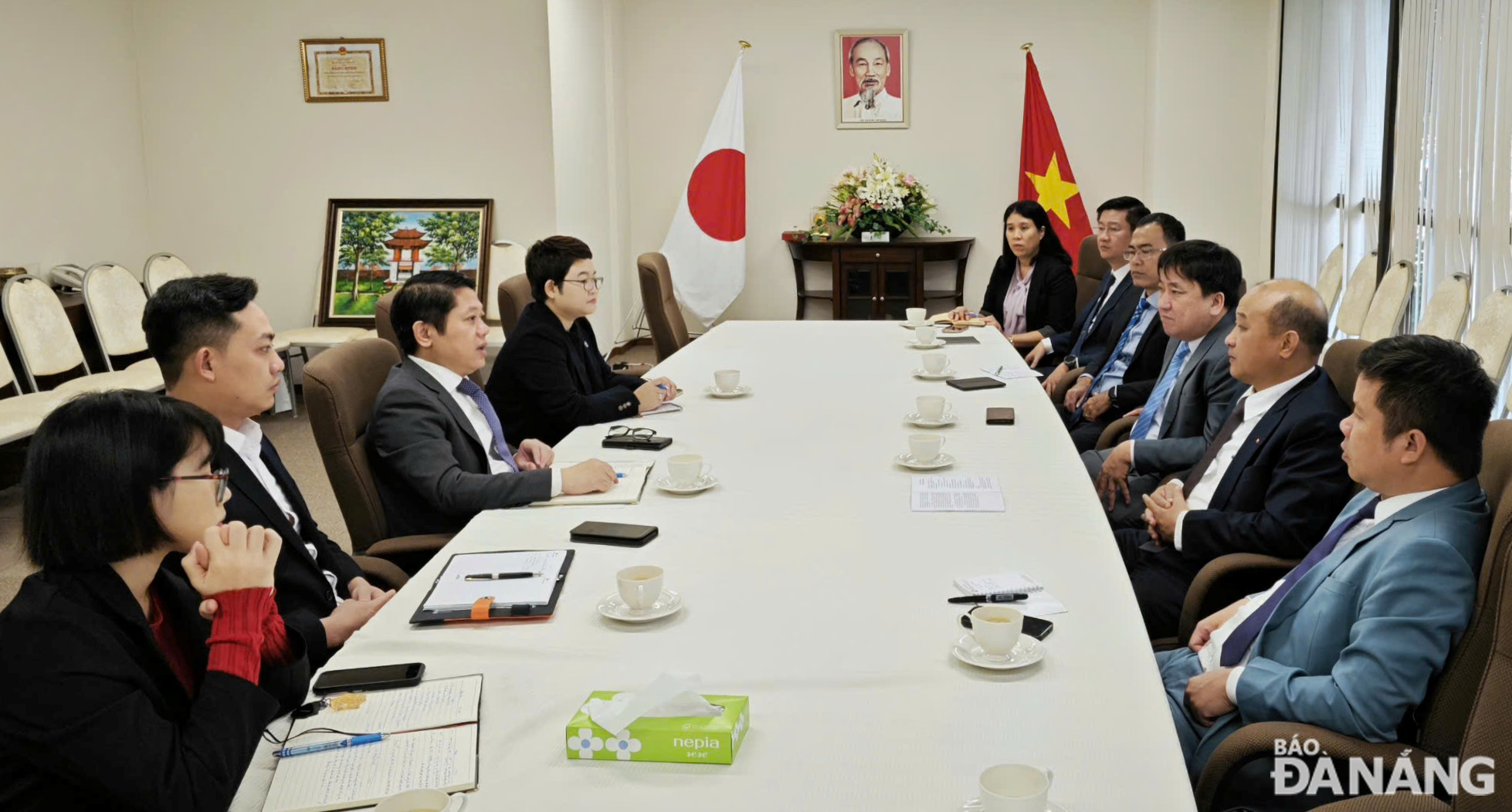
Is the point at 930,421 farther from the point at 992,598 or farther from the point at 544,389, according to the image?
the point at 992,598

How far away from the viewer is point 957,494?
2.59 m

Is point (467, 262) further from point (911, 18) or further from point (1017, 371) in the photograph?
point (1017, 371)

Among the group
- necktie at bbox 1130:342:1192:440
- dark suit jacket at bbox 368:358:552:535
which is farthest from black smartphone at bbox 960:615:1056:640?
necktie at bbox 1130:342:1192:440

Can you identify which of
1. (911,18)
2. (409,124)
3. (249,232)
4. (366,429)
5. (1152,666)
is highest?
(911,18)

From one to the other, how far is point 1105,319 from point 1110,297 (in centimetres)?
9

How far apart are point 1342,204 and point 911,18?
10.5ft

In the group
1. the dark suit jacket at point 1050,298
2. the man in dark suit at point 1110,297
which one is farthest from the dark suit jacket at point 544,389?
the dark suit jacket at point 1050,298

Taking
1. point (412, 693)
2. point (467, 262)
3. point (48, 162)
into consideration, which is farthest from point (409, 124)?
point (412, 693)

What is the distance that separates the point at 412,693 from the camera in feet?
5.54

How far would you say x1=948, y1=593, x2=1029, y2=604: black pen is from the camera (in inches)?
77.6

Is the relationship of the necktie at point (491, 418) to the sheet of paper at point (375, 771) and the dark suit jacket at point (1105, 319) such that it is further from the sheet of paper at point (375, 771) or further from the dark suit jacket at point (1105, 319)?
the dark suit jacket at point (1105, 319)

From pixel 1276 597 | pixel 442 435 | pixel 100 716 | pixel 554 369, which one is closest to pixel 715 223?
pixel 554 369

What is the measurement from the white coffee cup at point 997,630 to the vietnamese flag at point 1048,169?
6954 mm

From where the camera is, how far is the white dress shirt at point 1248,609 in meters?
1.93
